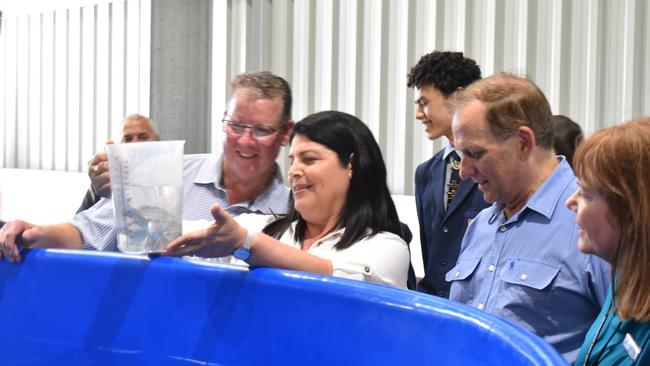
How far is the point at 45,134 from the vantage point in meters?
6.15

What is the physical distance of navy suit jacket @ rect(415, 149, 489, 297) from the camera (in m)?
2.25

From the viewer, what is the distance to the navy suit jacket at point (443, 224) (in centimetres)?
225

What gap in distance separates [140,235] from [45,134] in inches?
203

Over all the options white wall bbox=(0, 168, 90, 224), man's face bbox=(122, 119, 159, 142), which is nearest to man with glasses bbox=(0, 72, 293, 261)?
man's face bbox=(122, 119, 159, 142)

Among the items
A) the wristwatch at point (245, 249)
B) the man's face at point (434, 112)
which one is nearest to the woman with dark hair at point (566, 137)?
the man's face at point (434, 112)

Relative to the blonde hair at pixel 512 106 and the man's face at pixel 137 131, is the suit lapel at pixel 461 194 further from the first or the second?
the man's face at pixel 137 131

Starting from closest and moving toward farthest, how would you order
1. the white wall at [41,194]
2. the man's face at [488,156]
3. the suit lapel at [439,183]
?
1. the man's face at [488,156]
2. the suit lapel at [439,183]
3. the white wall at [41,194]

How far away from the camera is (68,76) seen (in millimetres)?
5875

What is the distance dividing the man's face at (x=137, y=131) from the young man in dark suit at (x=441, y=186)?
123 cm

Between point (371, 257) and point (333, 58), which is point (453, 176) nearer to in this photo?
point (371, 257)

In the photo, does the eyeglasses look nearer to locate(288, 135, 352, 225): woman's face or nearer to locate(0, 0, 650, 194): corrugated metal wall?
locate(288, 135, 352, 225): woman's face

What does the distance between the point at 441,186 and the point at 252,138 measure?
72 centimetres

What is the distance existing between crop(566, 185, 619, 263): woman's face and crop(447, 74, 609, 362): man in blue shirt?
0.19m

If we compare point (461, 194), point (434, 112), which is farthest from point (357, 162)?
point (434, 112)
